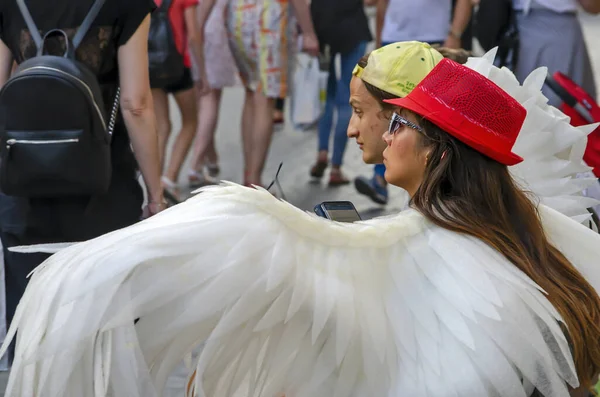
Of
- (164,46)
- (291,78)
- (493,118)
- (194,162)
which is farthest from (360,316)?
(194,162)

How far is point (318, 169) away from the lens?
780 cm

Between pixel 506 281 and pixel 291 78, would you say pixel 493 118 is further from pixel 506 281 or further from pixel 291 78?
pixel 291 78

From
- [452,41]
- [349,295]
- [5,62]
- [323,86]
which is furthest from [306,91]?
[349,295]

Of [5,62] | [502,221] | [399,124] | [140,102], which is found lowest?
[140,102]

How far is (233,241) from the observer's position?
2170mm

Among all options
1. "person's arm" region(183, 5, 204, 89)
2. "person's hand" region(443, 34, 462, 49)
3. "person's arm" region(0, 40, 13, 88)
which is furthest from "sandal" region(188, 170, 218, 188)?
"person's arm" region(0, 40, 13, 88)

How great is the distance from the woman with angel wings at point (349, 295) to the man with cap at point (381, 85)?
94cm

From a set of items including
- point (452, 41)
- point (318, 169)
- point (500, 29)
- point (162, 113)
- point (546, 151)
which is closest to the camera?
point (546, 151)

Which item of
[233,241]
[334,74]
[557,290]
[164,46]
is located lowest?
[334,74]

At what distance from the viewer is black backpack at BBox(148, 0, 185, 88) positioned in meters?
6.38

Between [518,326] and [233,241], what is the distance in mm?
637

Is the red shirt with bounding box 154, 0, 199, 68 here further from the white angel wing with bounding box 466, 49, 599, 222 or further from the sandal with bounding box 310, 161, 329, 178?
the white angel wing with bounding box 466, 49, 599, 222

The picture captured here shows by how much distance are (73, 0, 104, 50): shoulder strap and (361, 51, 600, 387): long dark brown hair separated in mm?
1469

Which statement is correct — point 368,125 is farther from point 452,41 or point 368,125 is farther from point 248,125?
point 248,125
